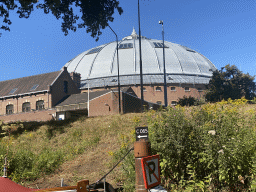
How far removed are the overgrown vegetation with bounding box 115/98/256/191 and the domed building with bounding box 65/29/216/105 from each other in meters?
52.2

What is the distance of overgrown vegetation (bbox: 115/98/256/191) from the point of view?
5297 millimetres

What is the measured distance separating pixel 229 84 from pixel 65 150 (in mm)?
41545

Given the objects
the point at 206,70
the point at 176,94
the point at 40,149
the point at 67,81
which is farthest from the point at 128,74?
the point at 40,149

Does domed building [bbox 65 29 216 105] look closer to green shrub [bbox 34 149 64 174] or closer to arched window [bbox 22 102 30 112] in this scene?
arched window [bbox 22 102 30 112]

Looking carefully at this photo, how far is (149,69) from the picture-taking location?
212ft

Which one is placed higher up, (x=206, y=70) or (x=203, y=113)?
(x=206, y=70)

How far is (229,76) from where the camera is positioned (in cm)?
4856

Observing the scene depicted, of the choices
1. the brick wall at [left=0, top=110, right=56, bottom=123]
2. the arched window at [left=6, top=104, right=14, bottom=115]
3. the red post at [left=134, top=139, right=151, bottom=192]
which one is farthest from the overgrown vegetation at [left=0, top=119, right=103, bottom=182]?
the arched window at [left=6, top=104, right=14, bottom=115]

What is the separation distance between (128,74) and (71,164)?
176 ft

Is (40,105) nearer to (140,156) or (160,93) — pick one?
(160,93)

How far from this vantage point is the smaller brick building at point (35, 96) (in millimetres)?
45062

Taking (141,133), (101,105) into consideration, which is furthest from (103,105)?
(141,133)

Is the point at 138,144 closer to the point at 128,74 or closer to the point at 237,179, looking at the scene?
the point at 237,179

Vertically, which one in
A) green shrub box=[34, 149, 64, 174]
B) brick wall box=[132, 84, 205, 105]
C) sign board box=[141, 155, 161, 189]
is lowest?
green shrub box=[34, 149, 64, 174]
